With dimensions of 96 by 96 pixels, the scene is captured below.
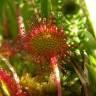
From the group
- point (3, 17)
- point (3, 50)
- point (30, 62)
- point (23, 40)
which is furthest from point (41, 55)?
point (3, 17)

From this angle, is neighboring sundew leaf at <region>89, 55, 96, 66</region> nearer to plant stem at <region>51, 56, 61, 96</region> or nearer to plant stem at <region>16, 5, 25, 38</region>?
plant stem at <region>51, 56, 61, 96</region>

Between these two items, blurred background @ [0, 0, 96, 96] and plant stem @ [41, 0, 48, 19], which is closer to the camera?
blurred background @ [0, 0, 96, 96]

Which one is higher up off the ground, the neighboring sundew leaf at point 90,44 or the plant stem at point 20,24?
the plant stem at point 20,24

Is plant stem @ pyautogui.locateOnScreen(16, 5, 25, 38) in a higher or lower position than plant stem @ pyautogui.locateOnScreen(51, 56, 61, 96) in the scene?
higher

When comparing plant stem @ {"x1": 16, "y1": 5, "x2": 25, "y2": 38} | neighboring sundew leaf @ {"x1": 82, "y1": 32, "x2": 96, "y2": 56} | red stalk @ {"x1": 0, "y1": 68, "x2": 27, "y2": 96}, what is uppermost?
plant stem @ {"x1": 16, "y1": 5, "x2": 25, "y2": 38}

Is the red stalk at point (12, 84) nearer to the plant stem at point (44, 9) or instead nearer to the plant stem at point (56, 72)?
the plant stem at point (56, 72)

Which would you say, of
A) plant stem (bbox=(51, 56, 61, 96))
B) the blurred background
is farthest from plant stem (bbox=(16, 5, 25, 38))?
plant stem (bbox=(51, 56, 61, 96))

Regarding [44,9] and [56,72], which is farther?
[44,9]

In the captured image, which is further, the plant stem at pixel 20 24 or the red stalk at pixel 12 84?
the plant stem at pixel 20 24

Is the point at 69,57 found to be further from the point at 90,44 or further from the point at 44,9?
the point at 44,9

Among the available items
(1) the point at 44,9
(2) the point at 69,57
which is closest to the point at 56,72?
(2) the point at 69,57

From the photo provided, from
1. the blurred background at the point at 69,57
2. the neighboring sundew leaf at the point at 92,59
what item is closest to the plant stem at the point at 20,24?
the blurred background at the point at 69,57

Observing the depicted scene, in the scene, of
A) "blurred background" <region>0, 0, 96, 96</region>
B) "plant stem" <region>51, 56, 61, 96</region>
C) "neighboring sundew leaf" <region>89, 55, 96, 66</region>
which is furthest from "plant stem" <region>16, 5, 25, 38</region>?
"neighboring sundew leaf" <region>89, 55, 96, 66</region>

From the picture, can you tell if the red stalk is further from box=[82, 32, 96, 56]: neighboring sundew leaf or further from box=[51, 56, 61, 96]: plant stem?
box=[82, 32, 96, 56]: neighboring sundew leaf
